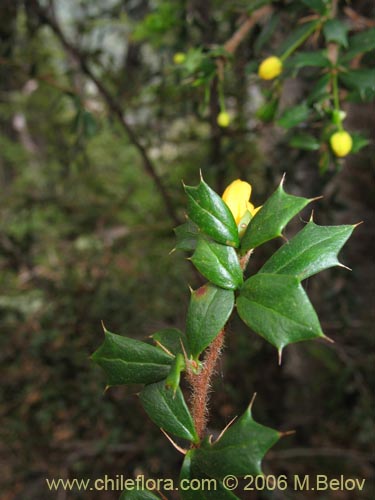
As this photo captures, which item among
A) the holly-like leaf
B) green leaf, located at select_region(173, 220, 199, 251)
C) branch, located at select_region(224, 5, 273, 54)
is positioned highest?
branch, located at select_region(224, 5, 273, 54)

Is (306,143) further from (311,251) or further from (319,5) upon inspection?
(311,251)

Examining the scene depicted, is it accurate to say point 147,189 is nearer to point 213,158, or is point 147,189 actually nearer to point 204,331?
point 213,158

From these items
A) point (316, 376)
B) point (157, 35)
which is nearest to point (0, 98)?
point (157, 35)

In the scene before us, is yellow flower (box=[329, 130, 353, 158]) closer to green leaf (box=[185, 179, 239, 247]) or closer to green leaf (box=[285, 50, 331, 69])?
green leaf (box=[285, 50, 331, 69])

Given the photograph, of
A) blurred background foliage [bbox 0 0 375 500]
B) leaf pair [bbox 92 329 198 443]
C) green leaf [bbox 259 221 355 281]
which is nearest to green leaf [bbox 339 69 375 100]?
blurred background foliage [bbox 0 0 375 500]

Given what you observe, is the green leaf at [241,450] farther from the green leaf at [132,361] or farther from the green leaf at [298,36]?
the green leaf at [298,36]

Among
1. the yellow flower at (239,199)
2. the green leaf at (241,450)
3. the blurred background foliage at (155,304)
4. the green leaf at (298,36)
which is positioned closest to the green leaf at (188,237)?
the yellow flower at (239,199)

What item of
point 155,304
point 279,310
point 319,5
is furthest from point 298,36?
point 155,304
